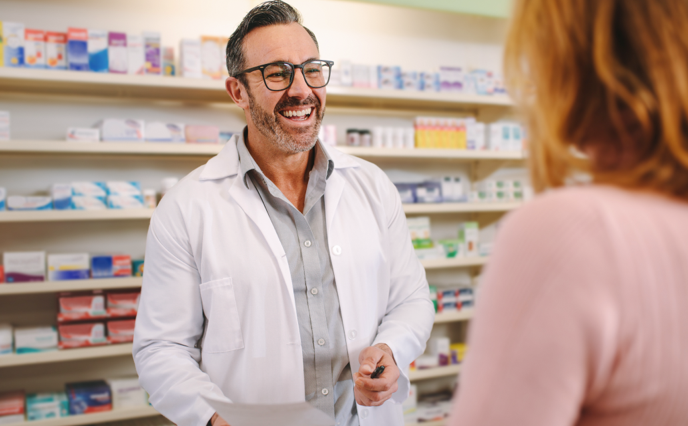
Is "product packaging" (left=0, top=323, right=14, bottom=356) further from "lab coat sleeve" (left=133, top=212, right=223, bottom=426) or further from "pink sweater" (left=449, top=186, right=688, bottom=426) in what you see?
"pink sweater" (left=449, top=186, right=688, bottom=426)

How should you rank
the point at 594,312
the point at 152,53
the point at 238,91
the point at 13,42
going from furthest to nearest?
the point at 152,53, the point at 13,42, the point at 238,91, the point at 594,312

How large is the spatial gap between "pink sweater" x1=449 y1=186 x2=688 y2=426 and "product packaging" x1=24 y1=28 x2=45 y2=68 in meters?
2.58

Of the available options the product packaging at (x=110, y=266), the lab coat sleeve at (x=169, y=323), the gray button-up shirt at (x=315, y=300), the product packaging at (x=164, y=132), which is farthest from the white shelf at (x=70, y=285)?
the gray button-up shirt at (x=315, y=300)

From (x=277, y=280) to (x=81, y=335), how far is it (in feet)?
5.07

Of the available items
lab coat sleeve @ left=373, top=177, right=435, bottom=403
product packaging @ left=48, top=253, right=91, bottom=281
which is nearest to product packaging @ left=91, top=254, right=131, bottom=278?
product packaging @ left=48, top=253, right=91, bottom=281

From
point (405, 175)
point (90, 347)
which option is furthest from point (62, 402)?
point (405, 175)

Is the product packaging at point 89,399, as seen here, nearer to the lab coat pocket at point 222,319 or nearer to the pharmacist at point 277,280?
the pharmacist at point 277,280

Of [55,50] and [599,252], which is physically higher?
[55,50]

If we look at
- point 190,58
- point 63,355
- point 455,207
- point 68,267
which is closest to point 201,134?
point 190,58

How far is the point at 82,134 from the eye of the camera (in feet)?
8.11

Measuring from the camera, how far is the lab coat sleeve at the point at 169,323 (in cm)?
128

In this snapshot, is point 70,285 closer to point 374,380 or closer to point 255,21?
point 255,21

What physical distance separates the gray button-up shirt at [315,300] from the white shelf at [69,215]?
46.9 inches

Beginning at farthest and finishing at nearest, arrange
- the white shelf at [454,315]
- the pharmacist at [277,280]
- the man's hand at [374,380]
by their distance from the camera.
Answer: the white shelf at [454,315], the pharmacist at [277,280], the man's hand at [374,380]
